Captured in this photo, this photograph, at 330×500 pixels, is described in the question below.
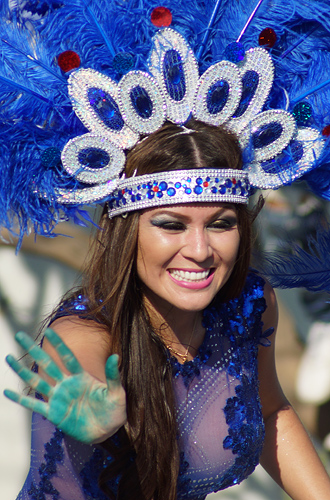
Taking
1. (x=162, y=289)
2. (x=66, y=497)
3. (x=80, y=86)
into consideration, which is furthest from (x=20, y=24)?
(x=66, y=497)

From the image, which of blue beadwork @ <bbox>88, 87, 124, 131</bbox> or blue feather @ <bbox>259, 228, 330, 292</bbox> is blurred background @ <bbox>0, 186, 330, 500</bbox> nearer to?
blue feather @ <bbox>259, 228, 330, 292</bbox>

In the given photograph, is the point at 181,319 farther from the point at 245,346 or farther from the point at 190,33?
the point at 190,33

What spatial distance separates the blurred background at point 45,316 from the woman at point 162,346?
3.54ft

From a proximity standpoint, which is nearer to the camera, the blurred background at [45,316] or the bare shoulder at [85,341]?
the bare shoulder at [85,341]

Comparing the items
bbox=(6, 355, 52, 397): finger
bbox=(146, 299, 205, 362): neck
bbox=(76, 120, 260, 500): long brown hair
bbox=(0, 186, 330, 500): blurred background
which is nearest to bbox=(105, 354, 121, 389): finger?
bbox=(6, 355, 52, 397): finger

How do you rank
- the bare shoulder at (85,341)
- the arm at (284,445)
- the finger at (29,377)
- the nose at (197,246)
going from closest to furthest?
the finger at (29,377) < the bare shoulder at (85,341) < the nose at (197,246) < the arm at (284,445)

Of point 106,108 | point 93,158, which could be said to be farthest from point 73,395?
point 106,108

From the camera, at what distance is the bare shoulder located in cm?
157

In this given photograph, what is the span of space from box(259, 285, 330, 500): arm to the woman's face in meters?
0.52

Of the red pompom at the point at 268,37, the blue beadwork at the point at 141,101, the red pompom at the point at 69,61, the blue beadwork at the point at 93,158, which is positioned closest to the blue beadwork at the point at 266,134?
the red pompom at the point at 268,37

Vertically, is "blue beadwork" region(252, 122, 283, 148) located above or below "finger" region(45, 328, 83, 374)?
above

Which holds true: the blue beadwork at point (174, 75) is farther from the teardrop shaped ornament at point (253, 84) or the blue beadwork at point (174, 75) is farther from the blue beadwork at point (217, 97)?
the teardrop shaped ornament at point (253, 84)

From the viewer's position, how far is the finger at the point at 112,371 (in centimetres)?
122

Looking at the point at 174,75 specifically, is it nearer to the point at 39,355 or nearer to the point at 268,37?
the point at 268,37
